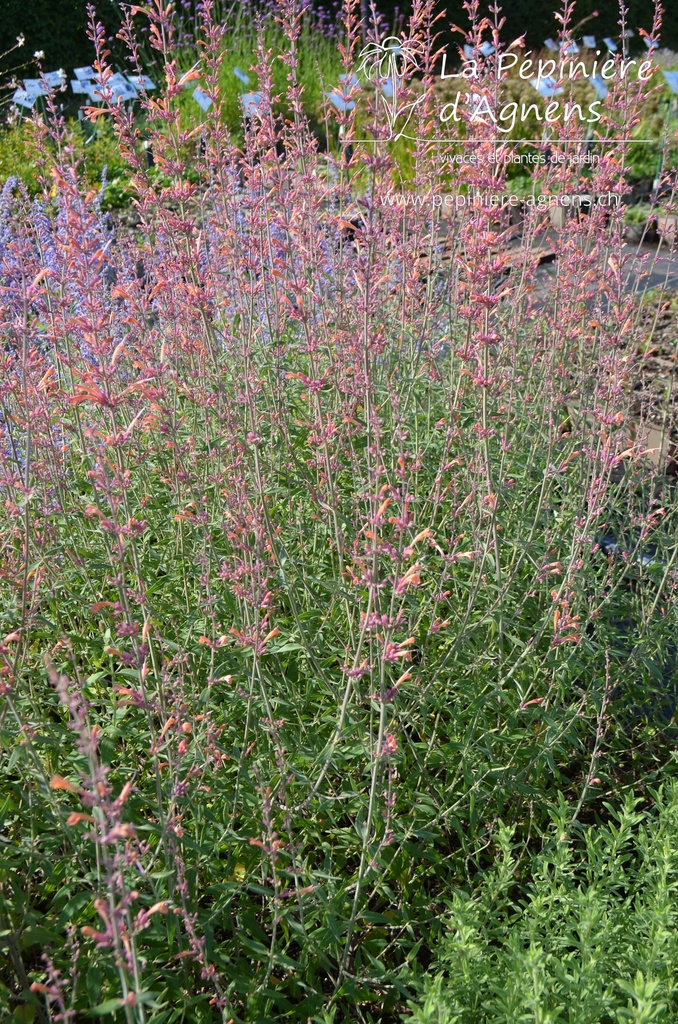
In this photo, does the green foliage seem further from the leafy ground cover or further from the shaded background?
the shaded background

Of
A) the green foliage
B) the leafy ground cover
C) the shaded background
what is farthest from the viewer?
the shaded background

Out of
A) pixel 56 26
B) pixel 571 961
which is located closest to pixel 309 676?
pixel 571 961

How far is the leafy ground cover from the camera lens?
2.13m

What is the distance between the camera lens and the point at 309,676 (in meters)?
3.03

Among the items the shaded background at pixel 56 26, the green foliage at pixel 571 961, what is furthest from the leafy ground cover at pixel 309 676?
the shaded background at pixel 56 26

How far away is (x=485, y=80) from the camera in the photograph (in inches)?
110

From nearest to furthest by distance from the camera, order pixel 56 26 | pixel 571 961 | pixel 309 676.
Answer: pixel 571 961 < pixel 309 676 < pixel 56 26

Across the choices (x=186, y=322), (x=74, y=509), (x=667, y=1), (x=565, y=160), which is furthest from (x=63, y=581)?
(x=667, y=1)

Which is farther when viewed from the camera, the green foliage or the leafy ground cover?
the leafy ground cover

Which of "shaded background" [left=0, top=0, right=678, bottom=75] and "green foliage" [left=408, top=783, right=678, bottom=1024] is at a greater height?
"shaded background" [left=0, top=0, right=678, bottom=75]

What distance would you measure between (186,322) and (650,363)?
5.07 metres

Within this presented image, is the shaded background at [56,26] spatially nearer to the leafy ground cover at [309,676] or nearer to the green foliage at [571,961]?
the leafy ground cover at [309,676]

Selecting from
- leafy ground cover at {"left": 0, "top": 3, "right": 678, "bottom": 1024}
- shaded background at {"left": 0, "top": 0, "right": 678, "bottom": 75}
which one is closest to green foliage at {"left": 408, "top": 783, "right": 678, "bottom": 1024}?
leafy ground cover at {"left": 0, "top": 3, "right": 678, "bottom": 1024}

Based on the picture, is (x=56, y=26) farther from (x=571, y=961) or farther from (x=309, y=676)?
(x=571, y=961)
